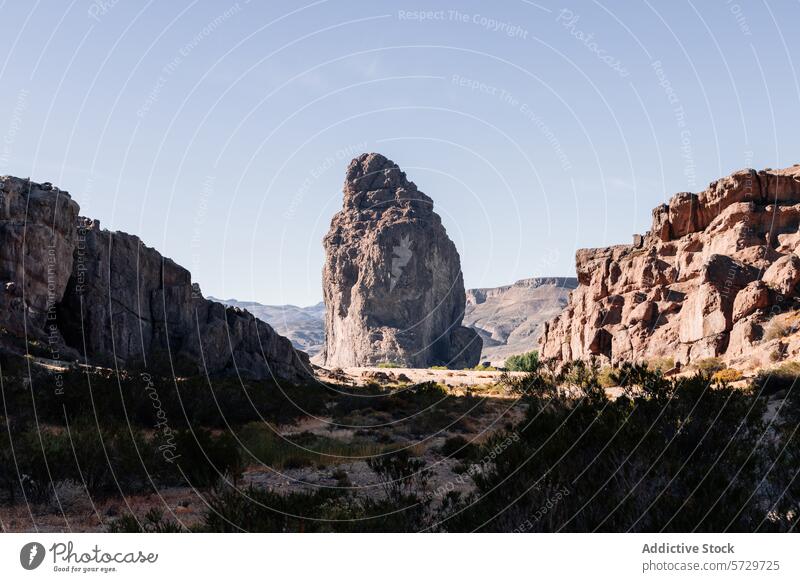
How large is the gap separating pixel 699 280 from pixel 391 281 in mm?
109277

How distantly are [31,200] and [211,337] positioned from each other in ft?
49.7

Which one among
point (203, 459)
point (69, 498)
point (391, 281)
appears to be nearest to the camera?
point (69, 498)

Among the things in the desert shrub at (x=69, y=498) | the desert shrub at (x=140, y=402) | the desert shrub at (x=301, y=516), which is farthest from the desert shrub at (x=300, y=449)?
the desert shrub at (x=301, y=516)

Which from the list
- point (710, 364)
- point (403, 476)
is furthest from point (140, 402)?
point (710, 364)

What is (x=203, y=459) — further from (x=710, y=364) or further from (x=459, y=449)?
(x=710, y=364)

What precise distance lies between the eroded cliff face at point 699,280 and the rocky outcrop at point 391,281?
79.8 metres

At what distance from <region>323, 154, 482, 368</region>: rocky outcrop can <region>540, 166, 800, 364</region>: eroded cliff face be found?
79.8 meters

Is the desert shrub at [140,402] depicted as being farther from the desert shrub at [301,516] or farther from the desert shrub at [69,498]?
the desert shrub at [301,516]

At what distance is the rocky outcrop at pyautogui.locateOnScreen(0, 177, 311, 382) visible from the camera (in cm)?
3319

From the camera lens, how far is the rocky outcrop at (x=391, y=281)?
479 ft

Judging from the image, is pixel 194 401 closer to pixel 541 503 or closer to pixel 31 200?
pixel 541 503

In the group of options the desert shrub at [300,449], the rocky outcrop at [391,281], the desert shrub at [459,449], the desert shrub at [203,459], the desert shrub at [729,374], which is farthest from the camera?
the rocky outcrop at [391,281]

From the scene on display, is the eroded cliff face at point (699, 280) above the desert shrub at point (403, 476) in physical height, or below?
above

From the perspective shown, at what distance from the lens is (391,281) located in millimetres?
150125
